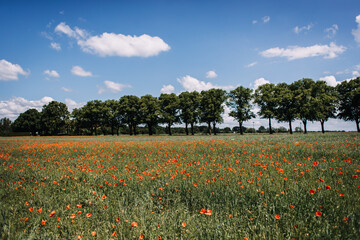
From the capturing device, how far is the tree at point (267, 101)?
47625mm

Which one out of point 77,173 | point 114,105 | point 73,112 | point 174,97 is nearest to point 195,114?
point 174,97

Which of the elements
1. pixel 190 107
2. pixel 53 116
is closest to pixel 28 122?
pixel 53 116

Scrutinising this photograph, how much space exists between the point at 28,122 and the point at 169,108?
87.3m

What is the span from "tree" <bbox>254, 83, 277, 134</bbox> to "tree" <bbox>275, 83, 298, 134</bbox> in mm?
1155

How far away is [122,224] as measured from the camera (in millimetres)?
2918

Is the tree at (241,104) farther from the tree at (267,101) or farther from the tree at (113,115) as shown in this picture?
the tree at (113,115)

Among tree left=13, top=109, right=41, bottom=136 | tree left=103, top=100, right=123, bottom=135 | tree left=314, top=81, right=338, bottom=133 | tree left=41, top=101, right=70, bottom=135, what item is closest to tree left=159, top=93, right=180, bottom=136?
→ tree left=103, top=100, right=123, bottom=135

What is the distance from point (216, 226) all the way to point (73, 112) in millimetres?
91977

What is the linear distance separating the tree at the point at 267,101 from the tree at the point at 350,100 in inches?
734

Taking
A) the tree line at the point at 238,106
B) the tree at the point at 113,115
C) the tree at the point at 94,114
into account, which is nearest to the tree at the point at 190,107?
the tree line at the point at 238,106

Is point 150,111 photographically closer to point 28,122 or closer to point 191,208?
point 191,208

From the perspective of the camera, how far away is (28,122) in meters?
94.2

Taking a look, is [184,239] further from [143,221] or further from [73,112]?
[73,112]

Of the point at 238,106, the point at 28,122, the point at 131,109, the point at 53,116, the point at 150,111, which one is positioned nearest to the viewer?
the point at 238,106
